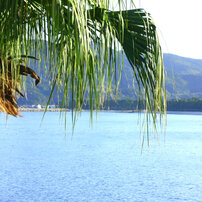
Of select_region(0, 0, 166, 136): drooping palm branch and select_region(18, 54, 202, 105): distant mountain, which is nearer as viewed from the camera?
select_region(0, 0, 166, 136): drooping palm branch

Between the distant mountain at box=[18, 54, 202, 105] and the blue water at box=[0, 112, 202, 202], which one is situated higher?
the distant mountain at box=[18, 54, 202, 105]

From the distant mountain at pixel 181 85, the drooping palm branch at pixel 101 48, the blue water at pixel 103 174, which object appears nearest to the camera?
the drooping palm branch at pixel 101 48

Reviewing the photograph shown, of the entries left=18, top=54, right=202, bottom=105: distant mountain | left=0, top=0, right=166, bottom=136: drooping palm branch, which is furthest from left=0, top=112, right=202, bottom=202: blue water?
left=18, top=54, right=202, bottom=105: distant mountain

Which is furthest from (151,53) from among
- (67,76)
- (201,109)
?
(201,109)

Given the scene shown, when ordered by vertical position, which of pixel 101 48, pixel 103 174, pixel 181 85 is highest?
pixel 181 85

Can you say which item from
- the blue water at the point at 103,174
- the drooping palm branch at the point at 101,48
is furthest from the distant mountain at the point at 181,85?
the drooping palm branch at the point at 101,48

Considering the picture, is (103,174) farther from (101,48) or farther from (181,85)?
(181,85)

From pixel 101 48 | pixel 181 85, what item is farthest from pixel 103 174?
pixel 181 85

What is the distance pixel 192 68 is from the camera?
179 m

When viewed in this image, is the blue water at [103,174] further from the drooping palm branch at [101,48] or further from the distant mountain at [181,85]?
the distant mountain at [181,85]

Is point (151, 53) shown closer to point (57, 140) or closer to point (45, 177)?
point (45, 177)

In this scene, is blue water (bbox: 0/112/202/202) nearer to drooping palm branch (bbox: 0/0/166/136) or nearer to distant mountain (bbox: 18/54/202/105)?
drooping palm branch (bbox: 0/0/166/136)

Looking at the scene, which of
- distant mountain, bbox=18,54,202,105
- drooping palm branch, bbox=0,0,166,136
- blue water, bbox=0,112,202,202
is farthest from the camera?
distant mountain, bbox=18,54,202,105

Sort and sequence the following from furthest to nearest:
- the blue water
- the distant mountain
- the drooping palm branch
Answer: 1. the distant mountain
2. the blue water
3. the drooping palm branch
